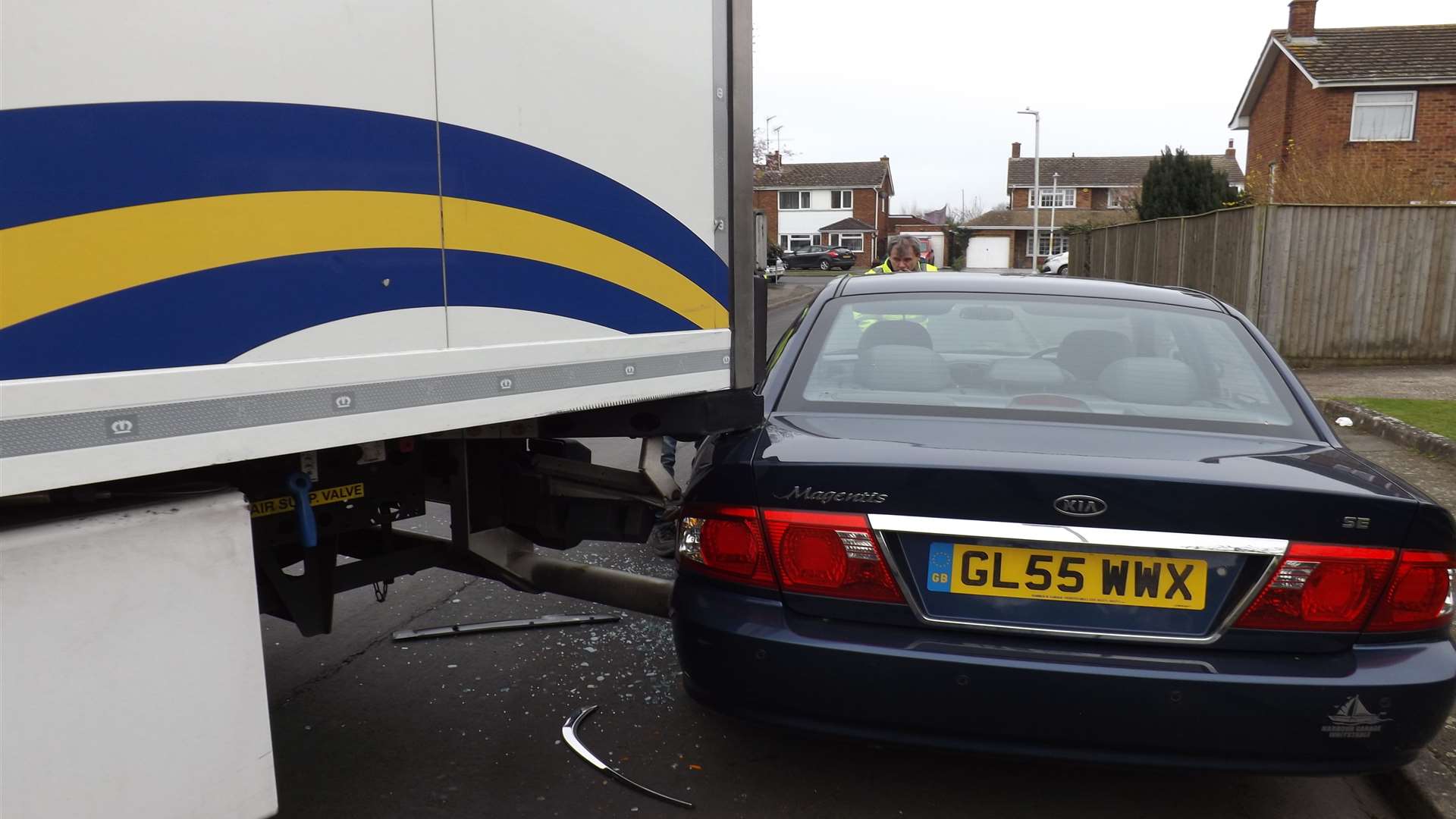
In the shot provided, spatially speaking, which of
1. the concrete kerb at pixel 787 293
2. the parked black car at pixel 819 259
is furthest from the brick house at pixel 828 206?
the concrete kerb at pixel 787 293

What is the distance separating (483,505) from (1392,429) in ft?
25.4

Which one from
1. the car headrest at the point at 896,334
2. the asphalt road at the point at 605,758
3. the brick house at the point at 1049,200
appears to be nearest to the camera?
the asphalt road at the point at 605,758

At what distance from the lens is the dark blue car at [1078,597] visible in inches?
97.4

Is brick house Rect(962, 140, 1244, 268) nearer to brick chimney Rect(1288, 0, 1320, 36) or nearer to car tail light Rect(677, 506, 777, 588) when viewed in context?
brick chimney Rect(1288, 0, 1320, 36)

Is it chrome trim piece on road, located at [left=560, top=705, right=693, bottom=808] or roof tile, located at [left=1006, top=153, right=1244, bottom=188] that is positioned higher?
roof tile, located at [left=1006, top=153, right=1244, bottom=188]

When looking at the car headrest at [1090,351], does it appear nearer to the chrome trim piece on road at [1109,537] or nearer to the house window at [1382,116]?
the chrome trim piece on road at [1109,537]

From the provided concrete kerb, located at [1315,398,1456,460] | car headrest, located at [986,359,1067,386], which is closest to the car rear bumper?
car headrest, located at [986,359,1067,386]

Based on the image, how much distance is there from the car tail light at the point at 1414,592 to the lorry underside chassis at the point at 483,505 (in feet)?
5.44

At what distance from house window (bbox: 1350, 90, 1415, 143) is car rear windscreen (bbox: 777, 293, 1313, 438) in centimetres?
2911

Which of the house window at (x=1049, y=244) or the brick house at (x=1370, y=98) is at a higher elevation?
the brick house at (x=1370, y=98)

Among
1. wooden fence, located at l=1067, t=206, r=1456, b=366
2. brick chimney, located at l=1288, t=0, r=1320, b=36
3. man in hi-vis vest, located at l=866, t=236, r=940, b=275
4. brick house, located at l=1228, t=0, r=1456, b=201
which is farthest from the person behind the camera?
brick chimney, located at l=1288, t=0, r=1320, b=36

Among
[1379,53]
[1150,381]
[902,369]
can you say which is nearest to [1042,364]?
[1150,381]

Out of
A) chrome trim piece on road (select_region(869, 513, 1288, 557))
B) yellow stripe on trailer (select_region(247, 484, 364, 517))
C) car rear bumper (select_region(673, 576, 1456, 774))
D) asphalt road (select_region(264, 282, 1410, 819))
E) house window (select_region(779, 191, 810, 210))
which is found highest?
house window (select_region(779, 191, 810, 210))

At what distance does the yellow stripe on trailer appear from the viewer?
8.29 ft
